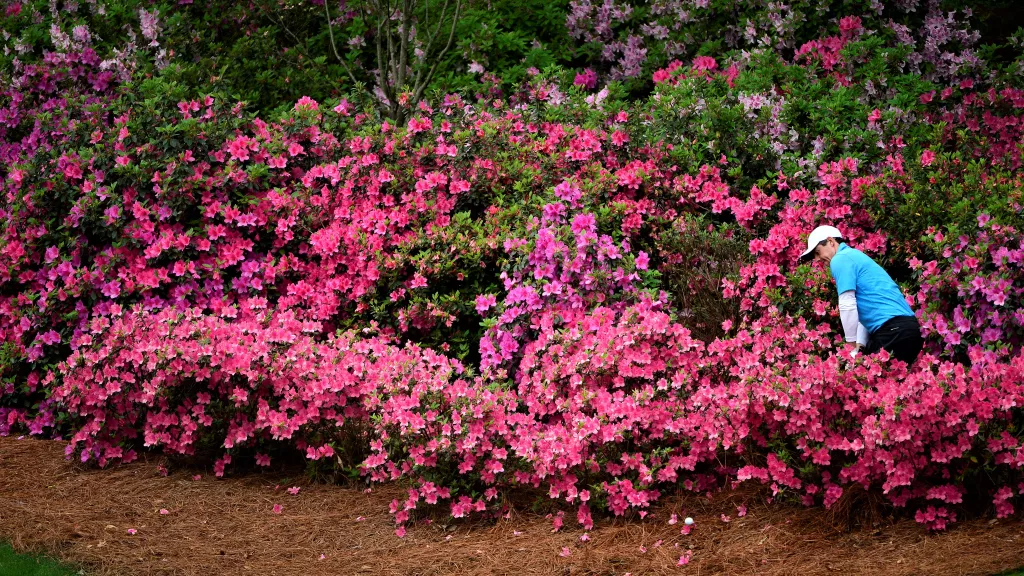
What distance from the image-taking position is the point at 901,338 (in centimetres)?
483

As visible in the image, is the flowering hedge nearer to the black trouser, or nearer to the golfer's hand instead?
the golfer's hand

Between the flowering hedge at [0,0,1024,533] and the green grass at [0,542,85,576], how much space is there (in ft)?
3.83

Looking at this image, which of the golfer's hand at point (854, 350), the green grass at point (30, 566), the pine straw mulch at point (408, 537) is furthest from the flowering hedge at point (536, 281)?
the green grass at point (30, 566)

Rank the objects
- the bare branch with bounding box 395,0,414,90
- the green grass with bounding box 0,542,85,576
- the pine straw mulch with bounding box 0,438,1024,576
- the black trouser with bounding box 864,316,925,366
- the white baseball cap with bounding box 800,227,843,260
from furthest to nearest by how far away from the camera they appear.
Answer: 1. the bare branch with bounding box 395,0,414,90
2. the white baseball cap with bounding box 800,227,843,260
3. the black trouser with bounding box 864,316,925,366
4. the green grass with bounding box 0,542,85,576
5. the pine straw mulch with bounding box 0,438,1024,576

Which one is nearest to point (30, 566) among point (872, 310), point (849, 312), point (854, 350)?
point (854, 350)

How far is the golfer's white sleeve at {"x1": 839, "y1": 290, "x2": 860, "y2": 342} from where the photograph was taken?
491 centimetres

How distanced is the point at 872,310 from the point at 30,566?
4.11 m

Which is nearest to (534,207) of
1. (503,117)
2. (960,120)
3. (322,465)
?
(503,117)

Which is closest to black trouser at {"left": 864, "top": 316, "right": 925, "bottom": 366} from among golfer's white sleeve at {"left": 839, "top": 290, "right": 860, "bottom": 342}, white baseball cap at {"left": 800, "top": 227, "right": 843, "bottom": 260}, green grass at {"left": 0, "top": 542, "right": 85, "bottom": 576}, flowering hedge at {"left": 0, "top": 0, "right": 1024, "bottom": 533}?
golfer's white sleeve at {"left": 839, "top": 290, "right": 860, "bottom": 342}

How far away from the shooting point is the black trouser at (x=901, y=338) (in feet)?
15.9

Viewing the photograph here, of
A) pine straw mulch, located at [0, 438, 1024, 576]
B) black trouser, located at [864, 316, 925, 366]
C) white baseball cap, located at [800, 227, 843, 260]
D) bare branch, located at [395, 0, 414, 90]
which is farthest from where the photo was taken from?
bare branch, located at [395, 0, 414, 90]

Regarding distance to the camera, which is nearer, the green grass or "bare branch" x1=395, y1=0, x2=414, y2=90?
the green grass

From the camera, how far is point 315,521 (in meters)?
4.88

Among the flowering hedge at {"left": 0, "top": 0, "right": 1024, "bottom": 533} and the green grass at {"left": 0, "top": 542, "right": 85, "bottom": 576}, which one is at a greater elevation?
the flowering hedge at {"left": 0, "top": 0, "right": 1024, "bottom": 533}
